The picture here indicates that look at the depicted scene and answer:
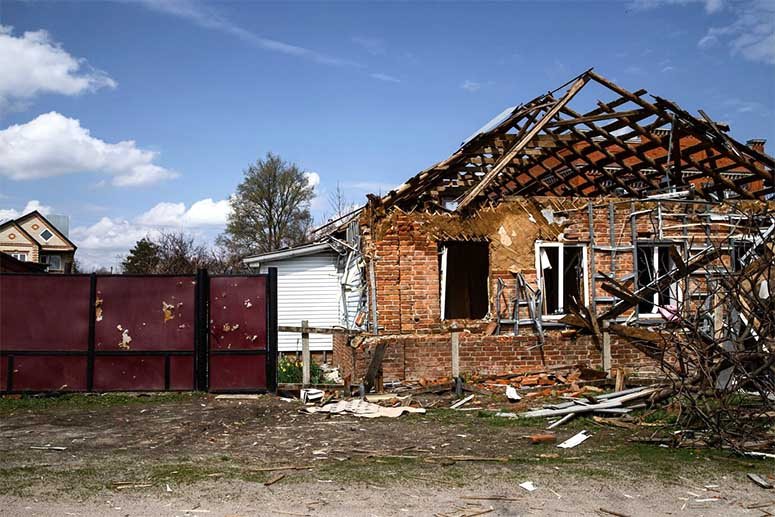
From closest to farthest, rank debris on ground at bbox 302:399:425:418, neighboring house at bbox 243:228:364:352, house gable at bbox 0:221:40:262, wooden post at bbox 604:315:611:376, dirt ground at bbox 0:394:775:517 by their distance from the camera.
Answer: dirt ground at bbox 0:394:775:517, debris on ground at bbox 302:399:425:418, wooden post at bbox 604:315:611:376, neighboring house at bbox 243:228:364:352, house gable at bbox 0:221:40:262

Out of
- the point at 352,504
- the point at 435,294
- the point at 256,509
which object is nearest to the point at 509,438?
the point at 352,504

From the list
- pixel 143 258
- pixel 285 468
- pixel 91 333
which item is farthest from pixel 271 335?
pixel 143 258

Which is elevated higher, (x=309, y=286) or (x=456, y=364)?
(x=309, y=286)

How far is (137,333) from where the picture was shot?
11297 millimetres

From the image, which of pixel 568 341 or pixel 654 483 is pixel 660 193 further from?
pixel 654 483

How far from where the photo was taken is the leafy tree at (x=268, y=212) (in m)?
38.8

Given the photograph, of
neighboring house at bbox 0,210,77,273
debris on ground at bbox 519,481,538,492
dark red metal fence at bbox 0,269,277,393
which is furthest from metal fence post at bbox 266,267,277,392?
neighboring house at bbox 0,210,77,273

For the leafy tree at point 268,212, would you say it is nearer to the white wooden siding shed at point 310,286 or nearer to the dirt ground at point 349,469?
the white wooden siding shed at point 310,286

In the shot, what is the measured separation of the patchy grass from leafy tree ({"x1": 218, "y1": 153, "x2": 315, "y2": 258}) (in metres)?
27.3

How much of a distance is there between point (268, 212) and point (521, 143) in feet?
91.4

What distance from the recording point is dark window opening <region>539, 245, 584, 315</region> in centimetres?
1313

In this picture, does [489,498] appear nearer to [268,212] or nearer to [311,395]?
[311,395]

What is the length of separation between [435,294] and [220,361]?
4.06 m

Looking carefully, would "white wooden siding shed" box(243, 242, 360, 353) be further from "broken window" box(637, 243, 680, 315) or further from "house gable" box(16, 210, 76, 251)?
"house gable" box(16, 210, 76, 251)
